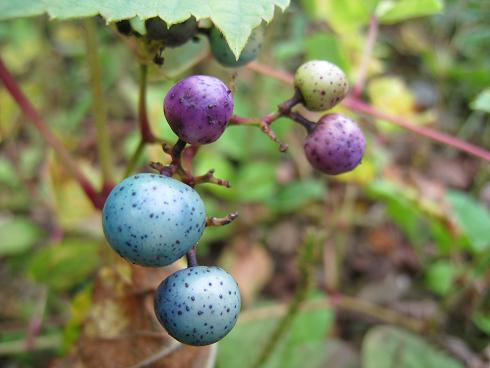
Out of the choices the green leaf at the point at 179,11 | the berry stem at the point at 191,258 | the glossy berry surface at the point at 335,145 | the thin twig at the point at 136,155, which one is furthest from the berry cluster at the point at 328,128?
the thin twig at the point at 136,155

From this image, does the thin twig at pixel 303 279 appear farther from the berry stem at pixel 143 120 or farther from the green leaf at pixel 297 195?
the green leaf at pixel 297 195

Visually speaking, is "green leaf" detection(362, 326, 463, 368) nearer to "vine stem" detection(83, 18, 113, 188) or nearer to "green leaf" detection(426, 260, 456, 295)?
"green leaf" detection(426, 260, 456, 295)

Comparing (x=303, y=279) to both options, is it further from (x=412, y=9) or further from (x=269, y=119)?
(x=412, y=9)

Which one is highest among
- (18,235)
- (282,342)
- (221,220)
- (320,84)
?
(320,84)

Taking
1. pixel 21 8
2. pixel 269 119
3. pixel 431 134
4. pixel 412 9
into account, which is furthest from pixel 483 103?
pixel 21 8

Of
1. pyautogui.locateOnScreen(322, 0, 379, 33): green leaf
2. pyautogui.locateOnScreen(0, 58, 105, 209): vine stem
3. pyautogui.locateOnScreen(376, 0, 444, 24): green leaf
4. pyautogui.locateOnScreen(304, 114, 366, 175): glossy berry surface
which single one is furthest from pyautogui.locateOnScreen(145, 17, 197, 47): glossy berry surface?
pyautogui.locateOnScreen(322, 0, 379, 33): green leaf

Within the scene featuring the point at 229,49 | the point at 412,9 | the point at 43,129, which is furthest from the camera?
the point at 412,9

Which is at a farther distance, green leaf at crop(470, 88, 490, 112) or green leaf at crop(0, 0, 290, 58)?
green leaf at crop(470, 88, 490, 112)
